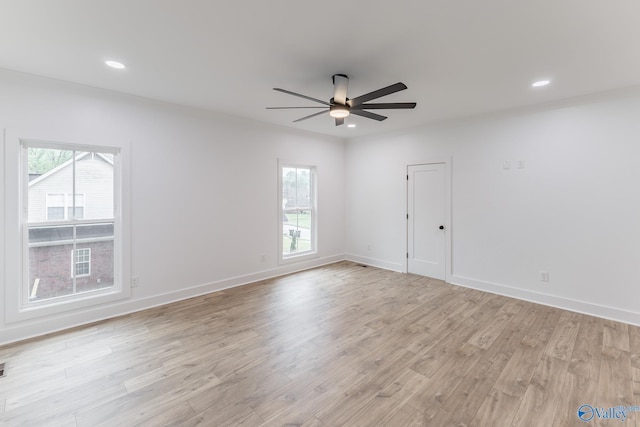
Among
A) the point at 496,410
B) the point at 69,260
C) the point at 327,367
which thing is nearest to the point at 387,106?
the point at 327,367

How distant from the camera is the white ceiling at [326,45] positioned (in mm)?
1891

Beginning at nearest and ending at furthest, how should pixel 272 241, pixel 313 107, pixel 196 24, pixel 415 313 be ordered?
pixel 196 24
pixel 415 313
pixel 313 107
pixel 272 241

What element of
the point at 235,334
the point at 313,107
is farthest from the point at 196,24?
the point at 235,334

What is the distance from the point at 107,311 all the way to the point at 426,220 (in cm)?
486

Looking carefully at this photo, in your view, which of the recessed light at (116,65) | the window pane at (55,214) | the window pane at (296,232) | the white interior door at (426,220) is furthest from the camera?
the window pane at (296,232)

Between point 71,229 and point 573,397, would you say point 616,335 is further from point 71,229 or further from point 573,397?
point 71,229

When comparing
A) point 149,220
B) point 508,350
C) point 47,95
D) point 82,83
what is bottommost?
point 508,350

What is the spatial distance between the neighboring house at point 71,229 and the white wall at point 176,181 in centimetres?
26

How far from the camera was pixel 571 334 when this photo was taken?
3.01 m

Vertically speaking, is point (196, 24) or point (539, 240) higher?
point (196, 24)

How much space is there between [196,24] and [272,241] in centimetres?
351

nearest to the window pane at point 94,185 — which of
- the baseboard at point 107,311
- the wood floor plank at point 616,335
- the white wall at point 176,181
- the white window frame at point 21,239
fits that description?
the white window frame at point 21,239

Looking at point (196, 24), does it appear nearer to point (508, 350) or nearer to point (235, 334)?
point (235, 334)

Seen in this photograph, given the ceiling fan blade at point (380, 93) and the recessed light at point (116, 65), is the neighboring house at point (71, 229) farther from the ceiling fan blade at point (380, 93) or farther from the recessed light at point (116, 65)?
the ceiling fan blade at point (380, 93)
